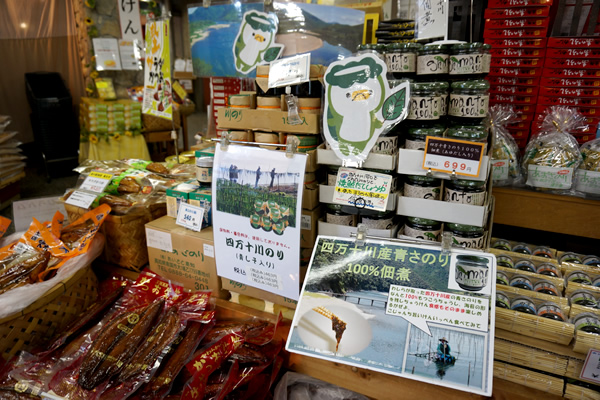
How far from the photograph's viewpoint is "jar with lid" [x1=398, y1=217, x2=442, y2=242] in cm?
129

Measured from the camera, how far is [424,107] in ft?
4.05

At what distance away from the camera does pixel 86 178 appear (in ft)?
6.25

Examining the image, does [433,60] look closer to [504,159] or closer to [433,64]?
[433,64]

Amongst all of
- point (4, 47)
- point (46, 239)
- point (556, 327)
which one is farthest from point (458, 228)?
point (4, 47)

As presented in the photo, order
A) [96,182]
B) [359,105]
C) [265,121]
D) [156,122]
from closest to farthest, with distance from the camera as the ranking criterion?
1. [359,105]
2. [265,121]
3. [96,182]
4. [156,122]

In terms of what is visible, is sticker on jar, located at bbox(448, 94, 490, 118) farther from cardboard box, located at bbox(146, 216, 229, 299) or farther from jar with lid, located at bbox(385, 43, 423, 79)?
cardboard box, located at bbox(146, 216, 229, 299)

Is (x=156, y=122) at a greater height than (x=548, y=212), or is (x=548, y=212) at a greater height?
(x=156, y=122)

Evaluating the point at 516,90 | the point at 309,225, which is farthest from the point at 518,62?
the point at 309,225

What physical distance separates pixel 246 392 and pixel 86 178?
1.31 meters

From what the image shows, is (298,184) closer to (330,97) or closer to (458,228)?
(330,97)

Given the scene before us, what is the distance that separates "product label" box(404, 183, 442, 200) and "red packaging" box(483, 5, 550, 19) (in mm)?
1571

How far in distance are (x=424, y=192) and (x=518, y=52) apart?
1524 mm

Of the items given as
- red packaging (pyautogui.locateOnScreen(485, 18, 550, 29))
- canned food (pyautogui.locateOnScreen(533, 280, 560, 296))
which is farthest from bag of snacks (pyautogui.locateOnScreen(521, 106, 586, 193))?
canned food (pyautogui.locateOnScreen(533, 280, 560, 296))

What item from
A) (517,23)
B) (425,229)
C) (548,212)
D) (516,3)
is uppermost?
(516,3)
